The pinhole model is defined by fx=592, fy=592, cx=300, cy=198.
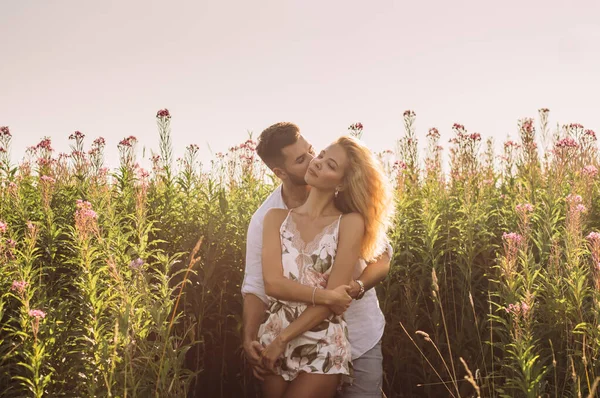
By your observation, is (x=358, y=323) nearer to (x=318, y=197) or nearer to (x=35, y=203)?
(x=318, y=197)

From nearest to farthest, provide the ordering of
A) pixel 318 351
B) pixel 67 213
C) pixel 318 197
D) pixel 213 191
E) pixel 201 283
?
pixel 318 351, pixel 318 197, pixel 201 283, pixel 67 213, pixel 213 191

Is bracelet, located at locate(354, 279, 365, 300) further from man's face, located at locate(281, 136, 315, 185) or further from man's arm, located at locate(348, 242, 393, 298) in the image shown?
man's face, located at locate(281, 136, 315, 185)

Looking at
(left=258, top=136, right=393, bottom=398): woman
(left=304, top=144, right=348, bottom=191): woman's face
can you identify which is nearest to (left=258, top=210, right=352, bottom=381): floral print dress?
(left=258, top=136, right=393, bottom=398): woman

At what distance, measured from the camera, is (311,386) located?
3.29 meters

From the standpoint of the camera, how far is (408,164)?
251 inches

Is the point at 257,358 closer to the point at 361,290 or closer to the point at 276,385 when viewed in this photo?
the point at 276,385

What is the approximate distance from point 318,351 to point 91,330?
1310 millimetres

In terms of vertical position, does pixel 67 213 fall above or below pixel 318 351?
above

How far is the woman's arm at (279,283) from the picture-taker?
3.29 metres

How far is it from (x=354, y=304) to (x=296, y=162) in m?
1.11

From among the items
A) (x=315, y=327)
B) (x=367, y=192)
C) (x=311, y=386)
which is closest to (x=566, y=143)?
(x=367, y=192)

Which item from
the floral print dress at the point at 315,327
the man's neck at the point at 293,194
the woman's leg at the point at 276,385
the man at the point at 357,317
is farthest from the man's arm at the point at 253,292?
the man's neck at the point at 293,194

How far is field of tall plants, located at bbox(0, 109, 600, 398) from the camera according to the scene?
134 inches

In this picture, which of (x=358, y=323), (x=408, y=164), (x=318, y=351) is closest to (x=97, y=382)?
(x=318, y=351)
